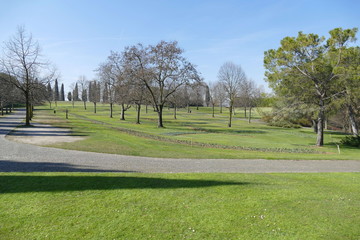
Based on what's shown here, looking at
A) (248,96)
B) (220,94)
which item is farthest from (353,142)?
(220,94)

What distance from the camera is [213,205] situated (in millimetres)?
6129

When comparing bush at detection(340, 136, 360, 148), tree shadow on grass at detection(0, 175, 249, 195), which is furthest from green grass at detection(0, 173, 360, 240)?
bush at detection(340, 136, 360, 148)

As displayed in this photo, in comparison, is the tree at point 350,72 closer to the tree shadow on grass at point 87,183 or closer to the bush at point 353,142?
the bush at point 353,142

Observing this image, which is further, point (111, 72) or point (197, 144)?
point (111, 72)

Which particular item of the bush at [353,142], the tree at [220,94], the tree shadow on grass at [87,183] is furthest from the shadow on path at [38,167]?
the tree at [220,94]

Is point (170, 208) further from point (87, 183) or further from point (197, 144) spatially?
point (197, 144)

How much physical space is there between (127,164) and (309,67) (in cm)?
1933

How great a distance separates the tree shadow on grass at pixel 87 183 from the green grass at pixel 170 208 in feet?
0.09

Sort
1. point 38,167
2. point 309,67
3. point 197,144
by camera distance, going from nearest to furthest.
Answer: point 38,167, point 197,144, point 309,67

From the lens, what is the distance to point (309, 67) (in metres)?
22.7

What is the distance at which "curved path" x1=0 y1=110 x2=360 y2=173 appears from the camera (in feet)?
33.4

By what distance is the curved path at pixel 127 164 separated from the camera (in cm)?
1018

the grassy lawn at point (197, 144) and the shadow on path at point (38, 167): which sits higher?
the shadow on path at point (38, 167)

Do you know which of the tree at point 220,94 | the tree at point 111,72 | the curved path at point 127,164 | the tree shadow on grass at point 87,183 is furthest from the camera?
the tree at point 220,94
